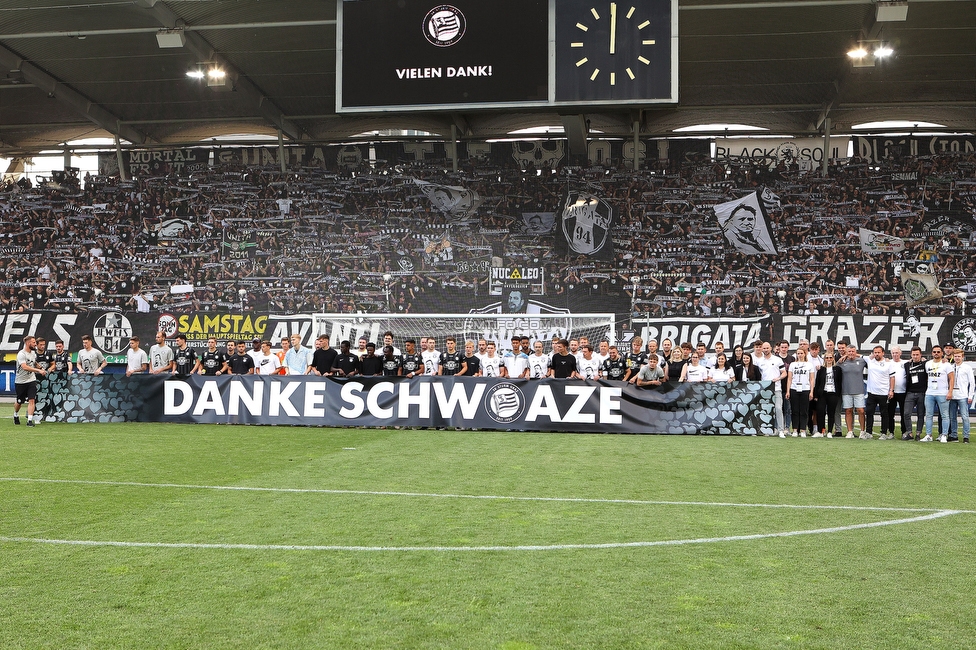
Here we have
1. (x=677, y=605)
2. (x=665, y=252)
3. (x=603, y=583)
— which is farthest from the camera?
(x=665, y=252)

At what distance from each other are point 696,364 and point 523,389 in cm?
336

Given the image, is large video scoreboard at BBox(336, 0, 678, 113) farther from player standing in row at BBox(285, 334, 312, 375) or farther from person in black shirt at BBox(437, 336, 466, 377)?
player standing in row at BBox(285, 334, 312, 375)

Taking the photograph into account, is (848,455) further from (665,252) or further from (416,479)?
(665,252)

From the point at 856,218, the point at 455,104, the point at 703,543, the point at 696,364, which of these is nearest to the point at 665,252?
the point at 856,218

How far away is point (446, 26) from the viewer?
1540 centimetres

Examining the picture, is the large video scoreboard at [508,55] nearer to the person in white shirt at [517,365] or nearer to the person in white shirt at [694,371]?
the person in white shirt at [517,365]

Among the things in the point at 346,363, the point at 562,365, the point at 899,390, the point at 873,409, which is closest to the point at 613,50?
the point at 562,365

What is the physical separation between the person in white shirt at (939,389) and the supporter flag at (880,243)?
13692 millimetres

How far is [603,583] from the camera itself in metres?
5.02

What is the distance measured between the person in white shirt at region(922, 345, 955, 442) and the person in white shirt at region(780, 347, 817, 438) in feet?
6.24

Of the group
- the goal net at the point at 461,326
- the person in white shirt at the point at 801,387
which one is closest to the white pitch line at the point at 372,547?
the person in white shirt at the point at 801,387

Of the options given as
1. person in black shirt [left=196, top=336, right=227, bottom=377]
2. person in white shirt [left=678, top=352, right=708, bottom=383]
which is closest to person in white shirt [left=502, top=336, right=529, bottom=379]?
person in white shirt [left=678, top=352, right=708, bottom=383]

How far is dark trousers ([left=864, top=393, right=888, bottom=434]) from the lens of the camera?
51.9 ft

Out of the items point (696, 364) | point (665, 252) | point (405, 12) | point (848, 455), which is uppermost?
point (405, 12)
